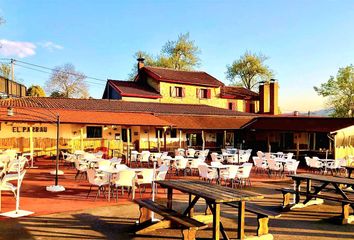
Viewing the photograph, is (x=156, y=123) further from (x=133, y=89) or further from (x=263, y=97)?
(x=263, y=97)

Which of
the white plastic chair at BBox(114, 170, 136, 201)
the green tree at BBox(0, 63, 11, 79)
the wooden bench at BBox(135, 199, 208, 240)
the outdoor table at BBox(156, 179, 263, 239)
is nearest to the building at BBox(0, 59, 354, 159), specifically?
the white plastic chair at BBox(114, 170, 136, 201)

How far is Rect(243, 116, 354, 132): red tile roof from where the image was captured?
21891 millimetres

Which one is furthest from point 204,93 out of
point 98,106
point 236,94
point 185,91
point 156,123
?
point 156,123

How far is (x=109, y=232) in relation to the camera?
673cm

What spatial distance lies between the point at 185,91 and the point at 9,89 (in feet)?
54.8

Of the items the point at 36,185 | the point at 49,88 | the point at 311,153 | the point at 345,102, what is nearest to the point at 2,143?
the point at 36,185

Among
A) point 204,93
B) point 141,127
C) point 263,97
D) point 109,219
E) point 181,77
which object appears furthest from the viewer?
point 263,97

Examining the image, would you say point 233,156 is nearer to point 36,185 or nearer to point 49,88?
point 36,185

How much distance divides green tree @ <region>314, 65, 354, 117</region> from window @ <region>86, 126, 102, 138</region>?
1364 inches

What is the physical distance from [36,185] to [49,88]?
4181 cm

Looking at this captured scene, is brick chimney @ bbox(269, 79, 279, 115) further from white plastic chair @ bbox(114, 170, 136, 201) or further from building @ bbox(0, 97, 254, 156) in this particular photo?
white plastic chair @ bbox(114, 170, 136, 201)

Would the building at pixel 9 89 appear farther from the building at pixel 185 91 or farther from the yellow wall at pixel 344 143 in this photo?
the yellow wall at pixel 344 143

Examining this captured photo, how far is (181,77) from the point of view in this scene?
113 feet

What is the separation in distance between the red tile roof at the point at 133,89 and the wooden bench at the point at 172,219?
24.0 metres
